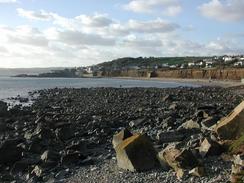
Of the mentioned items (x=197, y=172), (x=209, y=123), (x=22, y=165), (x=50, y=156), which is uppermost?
(x=209, y=123)

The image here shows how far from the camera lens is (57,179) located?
15.0 meters

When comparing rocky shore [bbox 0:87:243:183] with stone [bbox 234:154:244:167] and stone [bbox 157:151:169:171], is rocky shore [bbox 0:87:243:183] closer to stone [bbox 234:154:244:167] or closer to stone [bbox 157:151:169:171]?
stone [bbox 157:151:169:171]

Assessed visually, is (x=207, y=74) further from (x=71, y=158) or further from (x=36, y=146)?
(x=71, y=158)

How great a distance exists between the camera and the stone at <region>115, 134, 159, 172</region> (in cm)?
1434

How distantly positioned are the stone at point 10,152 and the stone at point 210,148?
25.4 ft

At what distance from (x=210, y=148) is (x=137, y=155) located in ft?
7.78

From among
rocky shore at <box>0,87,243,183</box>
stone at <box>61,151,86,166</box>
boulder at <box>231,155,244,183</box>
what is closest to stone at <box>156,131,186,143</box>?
rocky shore at <box>0,87,243,183</box>

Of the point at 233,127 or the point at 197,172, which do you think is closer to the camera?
the point at 197,172

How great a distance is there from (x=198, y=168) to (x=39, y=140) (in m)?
10.2

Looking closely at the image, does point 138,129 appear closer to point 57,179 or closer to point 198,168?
point 57,179

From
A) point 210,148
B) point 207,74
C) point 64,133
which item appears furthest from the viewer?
point 207,74

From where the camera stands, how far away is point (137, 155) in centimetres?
1442

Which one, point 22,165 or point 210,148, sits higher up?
point 210,148

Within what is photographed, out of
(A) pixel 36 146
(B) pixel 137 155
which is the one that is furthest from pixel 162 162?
(A) pixel 36 146
